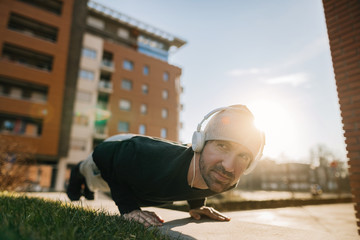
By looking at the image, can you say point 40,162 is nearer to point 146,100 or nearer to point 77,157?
point 77,157

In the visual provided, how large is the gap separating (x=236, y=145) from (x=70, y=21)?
27.8m

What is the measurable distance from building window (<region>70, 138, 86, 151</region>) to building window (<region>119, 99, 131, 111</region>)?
6.36 m

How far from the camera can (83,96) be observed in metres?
27.1

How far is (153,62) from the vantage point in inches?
1351

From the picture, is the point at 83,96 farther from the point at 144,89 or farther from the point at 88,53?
the point at 144,89

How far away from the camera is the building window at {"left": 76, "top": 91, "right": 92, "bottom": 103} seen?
87.8ft

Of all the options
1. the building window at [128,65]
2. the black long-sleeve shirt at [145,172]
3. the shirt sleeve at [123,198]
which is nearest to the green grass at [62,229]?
the shirt sleeve at [123,198]

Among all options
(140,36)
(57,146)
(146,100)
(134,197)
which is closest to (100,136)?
(57,146)

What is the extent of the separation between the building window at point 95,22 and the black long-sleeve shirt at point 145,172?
32951mm

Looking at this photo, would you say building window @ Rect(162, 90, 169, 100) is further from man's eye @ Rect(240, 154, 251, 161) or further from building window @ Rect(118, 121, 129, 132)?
man's eye @ Rect(240, 154, 251, 161)

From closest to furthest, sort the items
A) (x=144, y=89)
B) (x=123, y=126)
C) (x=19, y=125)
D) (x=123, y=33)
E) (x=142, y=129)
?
(x=19, y=125), (x=123, y=126), (x=142, y=129), (x=144, y=89), (x=123, y=33)

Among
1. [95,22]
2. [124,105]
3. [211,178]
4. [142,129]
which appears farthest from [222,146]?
[95,22]

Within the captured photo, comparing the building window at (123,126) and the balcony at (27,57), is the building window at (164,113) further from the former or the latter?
the balcony at (27,57)

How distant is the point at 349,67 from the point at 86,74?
27825 millimetres
